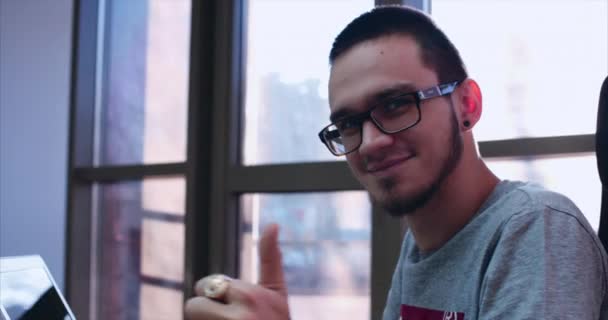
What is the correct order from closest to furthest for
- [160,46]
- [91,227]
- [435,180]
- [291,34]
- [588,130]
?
[435,180]
[588,130]
[291,34]
[160,46]
[91,227]

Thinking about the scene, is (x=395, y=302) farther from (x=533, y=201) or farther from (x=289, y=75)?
(x=289, y=75)

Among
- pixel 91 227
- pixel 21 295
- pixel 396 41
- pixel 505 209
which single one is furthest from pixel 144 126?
pixel 505 209

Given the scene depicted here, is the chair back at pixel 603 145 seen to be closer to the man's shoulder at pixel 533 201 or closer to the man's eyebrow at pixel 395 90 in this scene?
the man's shoulder at pixel 533 201

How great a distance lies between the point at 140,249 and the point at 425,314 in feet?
5.64

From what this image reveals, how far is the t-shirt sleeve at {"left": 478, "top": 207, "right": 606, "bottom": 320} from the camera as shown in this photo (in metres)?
0.70

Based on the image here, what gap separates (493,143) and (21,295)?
115 centimetres

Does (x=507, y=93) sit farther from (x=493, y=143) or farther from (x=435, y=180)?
(x=435, y=180)

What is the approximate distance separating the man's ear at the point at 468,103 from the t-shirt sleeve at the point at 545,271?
0.20 metres

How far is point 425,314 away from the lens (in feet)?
3.10

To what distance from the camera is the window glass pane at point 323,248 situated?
1672 millimetres

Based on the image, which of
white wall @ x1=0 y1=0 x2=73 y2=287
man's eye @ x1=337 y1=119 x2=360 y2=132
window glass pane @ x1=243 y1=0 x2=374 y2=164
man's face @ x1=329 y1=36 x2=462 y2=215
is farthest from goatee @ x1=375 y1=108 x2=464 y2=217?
white wall @ x1=0 y1=0 x2=73 y2=287

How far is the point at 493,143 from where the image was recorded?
4.45 feet

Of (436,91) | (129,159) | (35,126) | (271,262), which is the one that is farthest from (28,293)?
(35,126)

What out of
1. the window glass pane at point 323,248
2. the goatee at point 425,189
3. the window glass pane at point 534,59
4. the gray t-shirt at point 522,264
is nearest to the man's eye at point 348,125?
the goatee at point 425,189
